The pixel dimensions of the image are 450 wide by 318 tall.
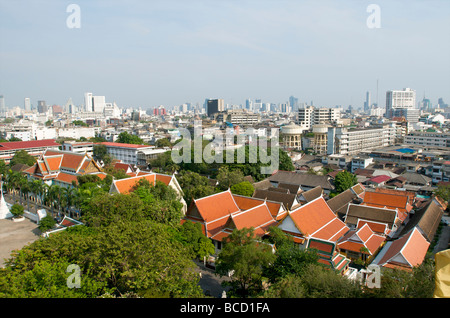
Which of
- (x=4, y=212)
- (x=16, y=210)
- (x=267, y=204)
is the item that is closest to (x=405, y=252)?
(x=267, y=204)

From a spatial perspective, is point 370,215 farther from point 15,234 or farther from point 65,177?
point 65,177

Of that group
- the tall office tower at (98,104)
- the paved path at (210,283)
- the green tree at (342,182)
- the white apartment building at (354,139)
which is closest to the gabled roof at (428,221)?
the green tree at (342,182)

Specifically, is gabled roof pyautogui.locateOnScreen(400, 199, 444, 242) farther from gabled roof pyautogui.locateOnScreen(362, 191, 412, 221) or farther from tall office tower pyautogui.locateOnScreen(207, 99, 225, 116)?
tall office tower pyautogui.locateOnScreen(207, 99, 225, 116)

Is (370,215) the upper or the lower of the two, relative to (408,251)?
lower

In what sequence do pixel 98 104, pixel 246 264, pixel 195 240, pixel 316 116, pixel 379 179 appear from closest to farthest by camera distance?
1. pixel 246 264
2. pixel 195 240
3. pixel 379 179
4. pixel 316 116
5. pixel 98 104

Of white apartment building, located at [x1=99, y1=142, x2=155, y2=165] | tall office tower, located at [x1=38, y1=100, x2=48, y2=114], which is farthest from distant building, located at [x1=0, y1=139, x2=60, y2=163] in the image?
tall office tower, located at [x1=38, y1=100, x2=48, y2=114]

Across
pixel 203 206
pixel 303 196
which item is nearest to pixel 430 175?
pixel 303 196
